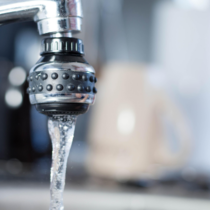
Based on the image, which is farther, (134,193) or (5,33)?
(5,33)

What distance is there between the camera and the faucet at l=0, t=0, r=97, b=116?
0.29 m

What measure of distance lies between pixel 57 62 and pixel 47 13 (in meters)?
0.05

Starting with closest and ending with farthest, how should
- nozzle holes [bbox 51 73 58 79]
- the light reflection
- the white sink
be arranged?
1. nozzle holes [bbox 51 73 58 79]
2. the white sink
3. the light reflection

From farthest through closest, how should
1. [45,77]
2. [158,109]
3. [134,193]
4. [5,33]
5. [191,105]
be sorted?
1. [191,105]
2. [5,33]
3. [158,109]
4. [134,193]
5. [45,77]

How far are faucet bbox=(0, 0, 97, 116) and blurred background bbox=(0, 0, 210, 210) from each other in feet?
0.88

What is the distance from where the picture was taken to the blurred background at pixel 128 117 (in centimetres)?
77

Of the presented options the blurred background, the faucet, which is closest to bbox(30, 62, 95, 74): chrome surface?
the faucet

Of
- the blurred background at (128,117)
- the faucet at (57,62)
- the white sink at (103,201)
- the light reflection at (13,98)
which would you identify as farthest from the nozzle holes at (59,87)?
the light reflection at (13,98)

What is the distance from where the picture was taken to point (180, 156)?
889mm

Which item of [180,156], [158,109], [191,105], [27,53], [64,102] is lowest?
[64,102]

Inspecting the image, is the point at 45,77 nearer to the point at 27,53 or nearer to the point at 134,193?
the point at 134,193

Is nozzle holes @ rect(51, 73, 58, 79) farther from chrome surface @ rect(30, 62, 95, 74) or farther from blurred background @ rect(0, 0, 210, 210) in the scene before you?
blurred background @ rect(0, 0, 210, 210)

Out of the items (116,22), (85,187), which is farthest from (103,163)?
(116,22)

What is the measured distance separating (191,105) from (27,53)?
0.51m
